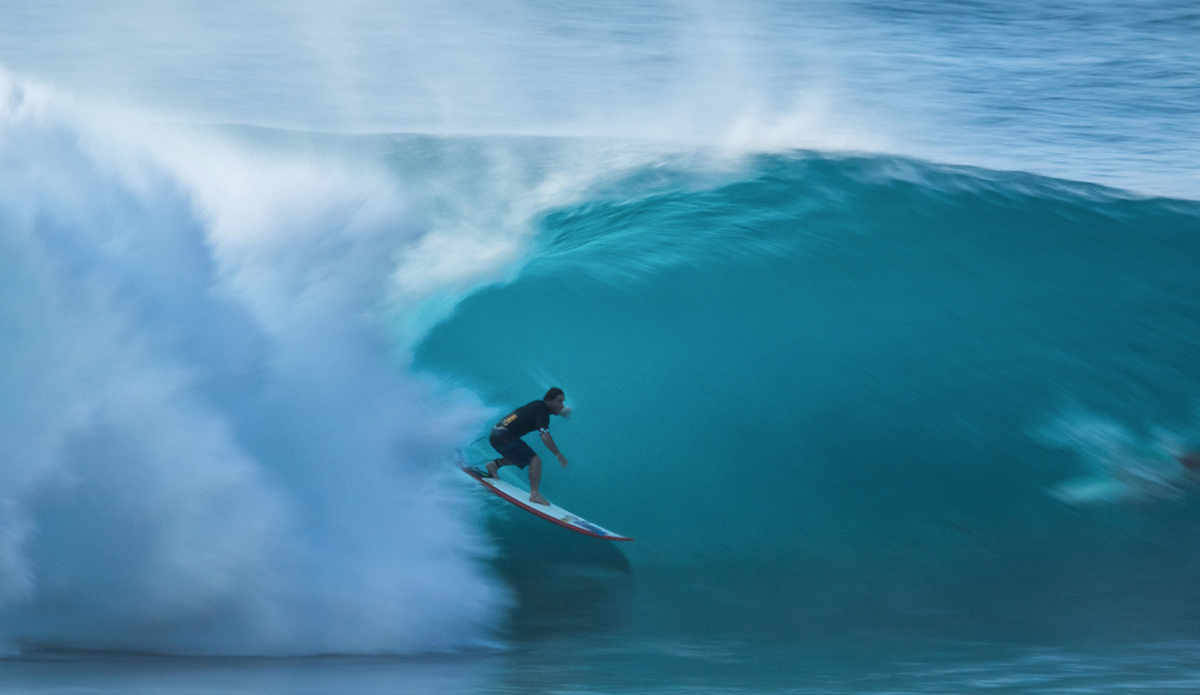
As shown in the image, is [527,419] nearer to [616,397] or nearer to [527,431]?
[527,431]

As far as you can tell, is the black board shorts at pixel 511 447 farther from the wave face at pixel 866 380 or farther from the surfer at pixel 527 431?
the wave face at pixel 866 380

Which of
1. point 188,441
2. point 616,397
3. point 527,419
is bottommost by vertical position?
point 188,441

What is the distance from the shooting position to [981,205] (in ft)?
26.4

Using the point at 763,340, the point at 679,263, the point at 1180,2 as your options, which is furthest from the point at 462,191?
the point at 1180,2

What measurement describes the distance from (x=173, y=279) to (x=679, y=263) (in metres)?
3.58

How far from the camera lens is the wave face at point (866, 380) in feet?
17.8

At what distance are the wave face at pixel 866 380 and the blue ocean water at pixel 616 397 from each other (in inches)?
1.2

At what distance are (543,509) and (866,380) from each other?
7.99 ft

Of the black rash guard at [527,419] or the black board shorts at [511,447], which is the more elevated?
the black rash guard at [527,419]

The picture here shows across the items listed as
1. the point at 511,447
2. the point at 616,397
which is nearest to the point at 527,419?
the point at 511,447

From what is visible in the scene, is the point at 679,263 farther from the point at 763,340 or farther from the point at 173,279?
the point at 173,279

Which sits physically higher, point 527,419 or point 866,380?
point 866,380

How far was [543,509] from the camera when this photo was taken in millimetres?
5602

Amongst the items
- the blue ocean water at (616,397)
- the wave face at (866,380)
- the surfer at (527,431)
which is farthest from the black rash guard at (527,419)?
the wave face at (866,380)
